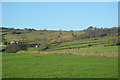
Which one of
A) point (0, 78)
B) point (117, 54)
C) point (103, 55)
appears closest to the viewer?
point (0, 78)

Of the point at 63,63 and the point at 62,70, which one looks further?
the point at 63,63

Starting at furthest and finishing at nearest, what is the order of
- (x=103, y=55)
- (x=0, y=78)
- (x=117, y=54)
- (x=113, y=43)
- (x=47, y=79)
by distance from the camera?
(x=113, y=43) → (x=103, y=55) → (x=117, y=54) → (x=0, y=78) → (x=47, y=79)

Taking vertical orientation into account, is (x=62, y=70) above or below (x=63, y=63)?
above

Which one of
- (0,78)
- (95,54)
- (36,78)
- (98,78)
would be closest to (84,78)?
(98,78)

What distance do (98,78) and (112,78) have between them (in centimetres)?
104

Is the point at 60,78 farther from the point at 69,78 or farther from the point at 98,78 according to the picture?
the point at 98,78

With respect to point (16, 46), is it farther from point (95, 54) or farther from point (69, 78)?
point (69, 78)

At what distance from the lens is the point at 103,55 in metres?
40.3

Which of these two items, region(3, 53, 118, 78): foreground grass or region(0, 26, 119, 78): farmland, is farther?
region(0, 26, 119, 78): farmland

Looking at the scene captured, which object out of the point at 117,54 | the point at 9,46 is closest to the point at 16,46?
the point at 9,46

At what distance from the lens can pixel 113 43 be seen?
69375 mm

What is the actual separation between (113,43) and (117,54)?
3253 centimetres

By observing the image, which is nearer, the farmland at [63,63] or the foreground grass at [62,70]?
the foreground grass at [62,70]

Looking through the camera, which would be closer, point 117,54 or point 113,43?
point 117,54
